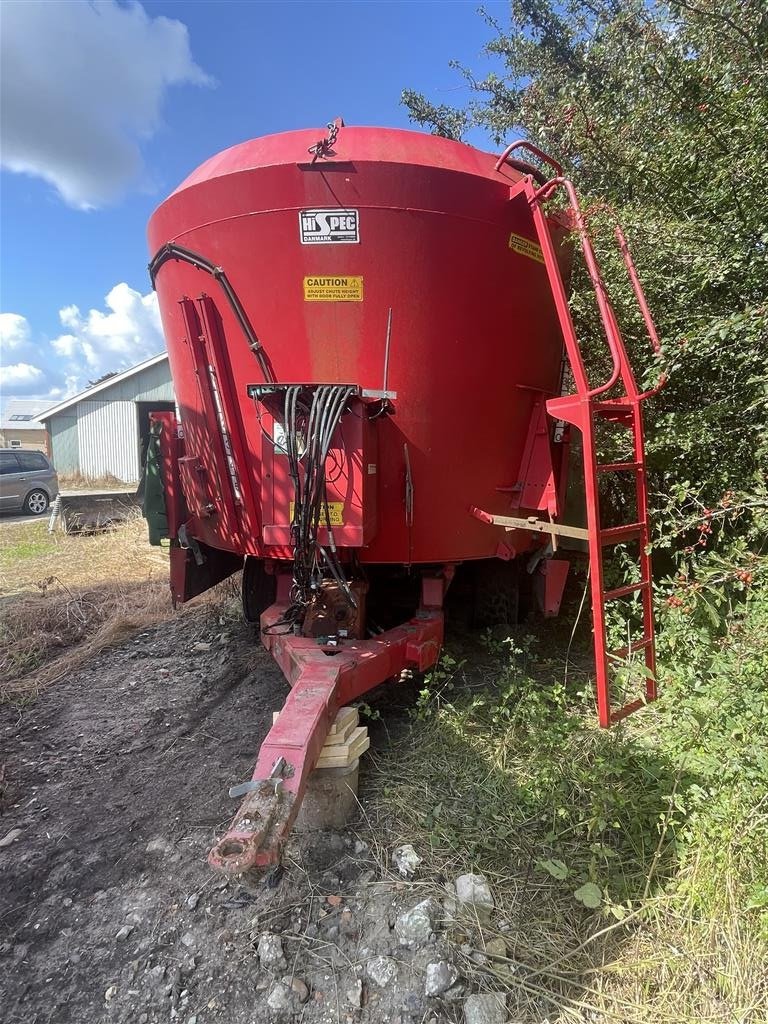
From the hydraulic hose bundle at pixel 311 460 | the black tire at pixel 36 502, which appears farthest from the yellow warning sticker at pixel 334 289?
the black tire at pixel 36 502

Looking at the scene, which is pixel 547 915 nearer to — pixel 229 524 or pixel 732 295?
pixel 229 524

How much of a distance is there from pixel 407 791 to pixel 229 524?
1.65 meters

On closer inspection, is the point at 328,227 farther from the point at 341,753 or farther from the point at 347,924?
the point at 347,924

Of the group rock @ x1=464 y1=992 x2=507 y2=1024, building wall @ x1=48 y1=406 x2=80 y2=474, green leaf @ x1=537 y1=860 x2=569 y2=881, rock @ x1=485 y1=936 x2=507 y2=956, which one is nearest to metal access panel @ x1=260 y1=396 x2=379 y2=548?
green leaf @ x1=537 y1=860 x2=569 y2=881

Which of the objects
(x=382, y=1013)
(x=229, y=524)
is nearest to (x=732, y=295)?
(x=229, y=524)

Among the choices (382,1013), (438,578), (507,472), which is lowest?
(382,1013)

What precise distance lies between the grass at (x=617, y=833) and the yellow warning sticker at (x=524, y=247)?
2.07 meters

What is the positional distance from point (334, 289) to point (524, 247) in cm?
105

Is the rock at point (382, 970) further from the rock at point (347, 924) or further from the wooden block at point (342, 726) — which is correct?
the wooden block at point (342, 726)

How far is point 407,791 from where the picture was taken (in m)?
2.52

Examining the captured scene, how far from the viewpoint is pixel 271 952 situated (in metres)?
1.82

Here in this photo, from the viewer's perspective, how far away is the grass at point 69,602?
13.9 ft

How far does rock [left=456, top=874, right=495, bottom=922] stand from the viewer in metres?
1.92

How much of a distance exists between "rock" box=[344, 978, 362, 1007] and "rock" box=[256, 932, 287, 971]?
22 cm
